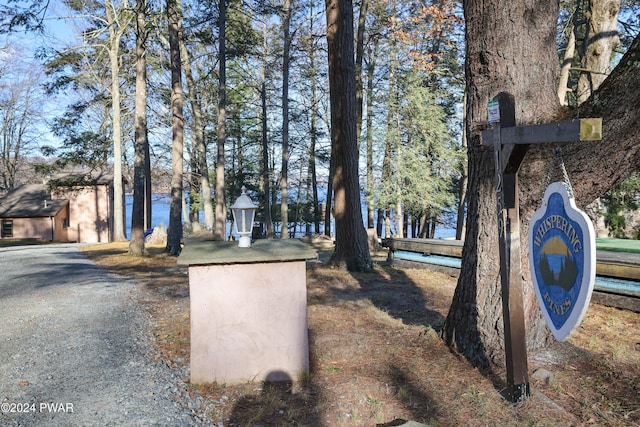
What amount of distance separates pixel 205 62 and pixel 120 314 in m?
23.8

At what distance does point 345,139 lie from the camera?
380 inches

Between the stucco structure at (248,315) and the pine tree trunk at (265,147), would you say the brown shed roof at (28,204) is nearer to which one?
the pine tree trunk at (265,147)

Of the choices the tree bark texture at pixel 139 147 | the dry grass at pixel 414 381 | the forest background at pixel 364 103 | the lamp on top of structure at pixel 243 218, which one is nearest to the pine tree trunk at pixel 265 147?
the forest background at pixel 364 103

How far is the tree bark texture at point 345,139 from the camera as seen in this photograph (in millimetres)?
9445

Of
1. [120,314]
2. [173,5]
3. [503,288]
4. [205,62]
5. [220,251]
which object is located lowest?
[120,314]

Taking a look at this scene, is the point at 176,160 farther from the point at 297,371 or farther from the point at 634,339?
the point at 634,339

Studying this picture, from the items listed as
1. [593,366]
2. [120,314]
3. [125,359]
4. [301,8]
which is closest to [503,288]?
[593,366]

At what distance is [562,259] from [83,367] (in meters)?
4.26

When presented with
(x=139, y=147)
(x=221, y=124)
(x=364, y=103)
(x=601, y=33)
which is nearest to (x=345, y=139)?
(x=601, y=33)

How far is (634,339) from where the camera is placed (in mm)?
4758

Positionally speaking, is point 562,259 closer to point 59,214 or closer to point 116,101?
point 116,101

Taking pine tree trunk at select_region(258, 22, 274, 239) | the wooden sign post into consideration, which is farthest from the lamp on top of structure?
pine tree trunk at select_region(258, 22, 274, 239)

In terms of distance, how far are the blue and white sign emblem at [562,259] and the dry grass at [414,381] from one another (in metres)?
1.04

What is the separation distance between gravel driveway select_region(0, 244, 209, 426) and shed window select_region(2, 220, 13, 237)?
30.4 meters
